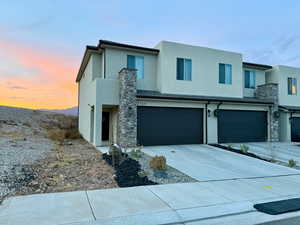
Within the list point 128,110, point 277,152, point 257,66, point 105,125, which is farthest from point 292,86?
point 105,125

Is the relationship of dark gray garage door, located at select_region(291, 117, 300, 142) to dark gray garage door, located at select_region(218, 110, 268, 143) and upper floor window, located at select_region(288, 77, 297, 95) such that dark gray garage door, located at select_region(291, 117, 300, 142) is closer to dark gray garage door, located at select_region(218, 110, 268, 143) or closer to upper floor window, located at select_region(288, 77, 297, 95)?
upper floor window, located at select_region(288, 77, 297, 95)

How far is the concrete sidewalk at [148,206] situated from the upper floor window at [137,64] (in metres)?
→ 9.70

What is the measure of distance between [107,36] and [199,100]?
8.34 meters

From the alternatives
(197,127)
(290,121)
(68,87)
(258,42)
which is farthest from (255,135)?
(68,87)

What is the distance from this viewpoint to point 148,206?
405 centimetres

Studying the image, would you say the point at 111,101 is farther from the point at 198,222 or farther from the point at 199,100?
the point at 198,222

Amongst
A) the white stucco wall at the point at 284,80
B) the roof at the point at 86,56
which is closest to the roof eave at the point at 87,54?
the roof at the point at 86,56

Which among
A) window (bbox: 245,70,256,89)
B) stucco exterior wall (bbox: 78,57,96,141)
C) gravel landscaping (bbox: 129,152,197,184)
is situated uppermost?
window (bbox: 245,70,256,89)

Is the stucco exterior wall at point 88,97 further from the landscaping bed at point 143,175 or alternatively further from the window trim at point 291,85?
the window trim at point 291,85

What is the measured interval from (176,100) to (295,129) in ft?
37.7

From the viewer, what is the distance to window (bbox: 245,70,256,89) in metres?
17.2

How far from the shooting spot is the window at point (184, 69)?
1401 cm

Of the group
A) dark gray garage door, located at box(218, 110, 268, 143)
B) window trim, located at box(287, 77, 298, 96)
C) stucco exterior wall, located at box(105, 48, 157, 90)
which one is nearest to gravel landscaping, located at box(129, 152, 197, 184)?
stucco exterior wall, located at box(105, 48, 157, 90)

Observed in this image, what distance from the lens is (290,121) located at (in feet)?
53.0
